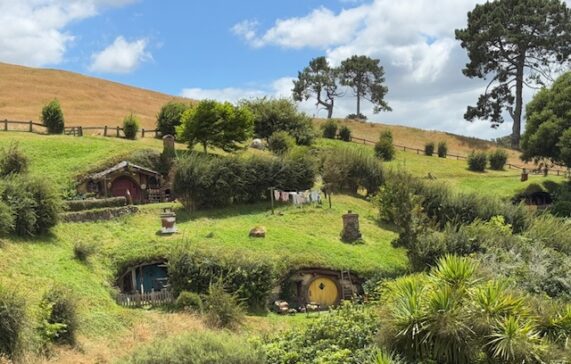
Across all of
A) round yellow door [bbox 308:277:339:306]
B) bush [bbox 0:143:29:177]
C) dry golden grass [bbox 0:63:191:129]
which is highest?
dry golden grass [bbox 0:63:191:129]

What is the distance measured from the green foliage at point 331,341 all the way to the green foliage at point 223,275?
31.3ft

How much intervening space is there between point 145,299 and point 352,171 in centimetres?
2272

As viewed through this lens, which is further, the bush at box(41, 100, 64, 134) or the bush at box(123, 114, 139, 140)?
the bush at box(123, 114, 139, 140)

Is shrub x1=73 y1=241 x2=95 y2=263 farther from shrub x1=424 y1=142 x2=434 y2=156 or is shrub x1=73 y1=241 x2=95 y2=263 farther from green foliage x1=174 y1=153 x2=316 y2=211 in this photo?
shrub x1=424 y1=142 x2=434 y2=156

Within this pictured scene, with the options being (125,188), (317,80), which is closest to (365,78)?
(317,80)

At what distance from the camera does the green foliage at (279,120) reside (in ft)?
187

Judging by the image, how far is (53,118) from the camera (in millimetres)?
47500

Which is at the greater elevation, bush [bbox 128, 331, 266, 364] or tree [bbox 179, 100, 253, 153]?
tree [bbox 179, 100, 253, 153]

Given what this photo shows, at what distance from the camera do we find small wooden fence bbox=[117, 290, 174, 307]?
76.2 feet

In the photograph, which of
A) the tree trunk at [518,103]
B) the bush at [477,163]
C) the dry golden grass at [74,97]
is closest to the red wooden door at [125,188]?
the dry golden grass at [74,97]

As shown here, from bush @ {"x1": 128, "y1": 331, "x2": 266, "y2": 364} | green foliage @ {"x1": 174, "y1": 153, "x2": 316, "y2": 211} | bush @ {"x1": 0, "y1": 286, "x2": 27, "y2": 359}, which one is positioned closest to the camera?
bush @ {"x1": 128, "y1": 331, "x2": 266, "y2": 364}

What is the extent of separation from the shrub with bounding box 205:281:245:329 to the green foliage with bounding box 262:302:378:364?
7.16 meters

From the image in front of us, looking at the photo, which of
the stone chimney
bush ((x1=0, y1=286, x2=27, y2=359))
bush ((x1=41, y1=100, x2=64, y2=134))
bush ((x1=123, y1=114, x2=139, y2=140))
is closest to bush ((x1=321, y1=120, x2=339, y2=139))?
bush ((x1=123, y1=114, x2=139, y2=140))

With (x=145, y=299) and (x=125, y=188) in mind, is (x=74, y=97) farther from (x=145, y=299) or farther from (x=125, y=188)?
(x=145, y=299)
